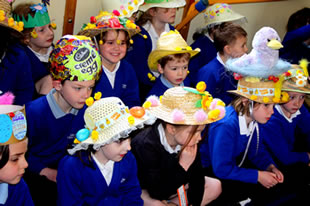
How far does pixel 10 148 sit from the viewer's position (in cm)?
126

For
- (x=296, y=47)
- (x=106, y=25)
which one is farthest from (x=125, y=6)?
(x=296, y=47)

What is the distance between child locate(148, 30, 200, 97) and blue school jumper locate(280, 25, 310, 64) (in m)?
1.15

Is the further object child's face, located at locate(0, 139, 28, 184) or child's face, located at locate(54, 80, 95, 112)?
child's face, located at locate(54, 80, 95, 112)

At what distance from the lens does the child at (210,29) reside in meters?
3.21

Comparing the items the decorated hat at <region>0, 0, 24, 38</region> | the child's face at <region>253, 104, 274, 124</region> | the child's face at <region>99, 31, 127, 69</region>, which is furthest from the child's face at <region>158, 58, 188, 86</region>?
the decorated hat at <region>0, 0, 24, 38</region>

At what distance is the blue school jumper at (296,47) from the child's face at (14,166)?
2.61 metres

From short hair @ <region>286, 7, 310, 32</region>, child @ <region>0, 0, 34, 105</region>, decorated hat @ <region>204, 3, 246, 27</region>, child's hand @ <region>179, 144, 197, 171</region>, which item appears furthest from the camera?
short hair @ <region>286, 7, 310, 32</region>

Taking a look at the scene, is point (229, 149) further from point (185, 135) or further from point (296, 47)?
point (296, 47)

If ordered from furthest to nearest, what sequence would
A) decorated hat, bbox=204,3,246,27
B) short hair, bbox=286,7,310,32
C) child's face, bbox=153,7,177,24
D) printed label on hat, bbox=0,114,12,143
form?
short hair, bbox=286,7,310,32
decorated hat, bbox=204,3,246,27
child's face, bbox=153,7,177,24
printed label on hat, bbox=0,114,12,143

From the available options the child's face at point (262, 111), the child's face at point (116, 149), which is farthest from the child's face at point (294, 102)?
the child's face at point (116, 149)

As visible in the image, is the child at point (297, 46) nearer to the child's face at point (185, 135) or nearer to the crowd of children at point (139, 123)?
the crowd of children at point (139, 123)

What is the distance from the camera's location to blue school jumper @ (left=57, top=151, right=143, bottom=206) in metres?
1.51

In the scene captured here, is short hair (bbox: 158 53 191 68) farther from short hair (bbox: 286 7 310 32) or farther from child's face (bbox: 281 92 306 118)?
short hair (bbox: 286 7 310 32)

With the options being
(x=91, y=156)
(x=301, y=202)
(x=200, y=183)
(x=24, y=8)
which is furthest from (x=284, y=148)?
(x=24, y=8)
